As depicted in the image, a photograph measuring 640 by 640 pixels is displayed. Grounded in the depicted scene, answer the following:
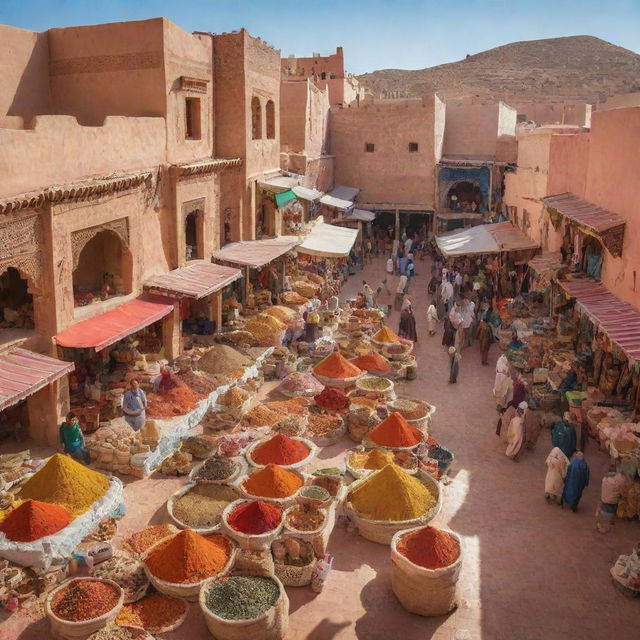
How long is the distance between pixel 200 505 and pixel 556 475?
571cm

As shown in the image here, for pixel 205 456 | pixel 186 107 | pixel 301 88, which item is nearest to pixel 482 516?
pixel 205 456

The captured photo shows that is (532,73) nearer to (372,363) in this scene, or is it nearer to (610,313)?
(372,363)

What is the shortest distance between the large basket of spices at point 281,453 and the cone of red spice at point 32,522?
10.7 feet

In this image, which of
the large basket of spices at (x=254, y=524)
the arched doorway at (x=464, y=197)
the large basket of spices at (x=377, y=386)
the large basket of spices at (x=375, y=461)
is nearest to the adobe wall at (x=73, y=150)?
the large basket of spices at (x=254, y=524)

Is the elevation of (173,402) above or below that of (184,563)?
above

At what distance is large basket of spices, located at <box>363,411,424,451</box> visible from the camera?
11.8m

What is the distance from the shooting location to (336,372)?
14.9 meters

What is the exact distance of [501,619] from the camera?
820 centimetres

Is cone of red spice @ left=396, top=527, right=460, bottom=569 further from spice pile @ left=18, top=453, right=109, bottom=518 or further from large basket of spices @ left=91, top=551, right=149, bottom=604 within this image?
spice pile @ left=18, top=453, right=109, bottom=518

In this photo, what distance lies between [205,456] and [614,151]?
10917mm

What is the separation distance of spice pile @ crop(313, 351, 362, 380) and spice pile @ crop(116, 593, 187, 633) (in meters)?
7.26

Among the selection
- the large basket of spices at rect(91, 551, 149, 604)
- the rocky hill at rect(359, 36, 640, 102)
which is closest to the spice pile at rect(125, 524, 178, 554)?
the large basket of spices at rect(91, 551, 149, 604)

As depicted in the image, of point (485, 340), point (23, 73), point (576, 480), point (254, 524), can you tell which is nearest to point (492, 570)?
point (576, 480)

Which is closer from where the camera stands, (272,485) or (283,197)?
(272,485)
